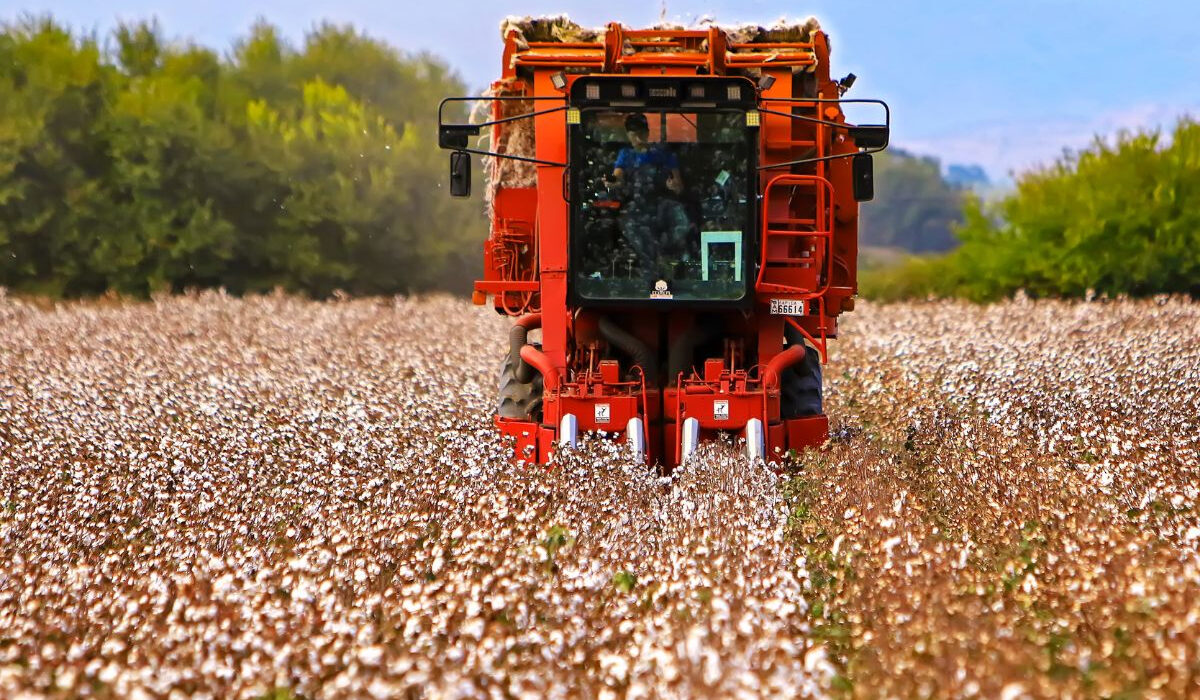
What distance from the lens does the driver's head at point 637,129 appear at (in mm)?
9438

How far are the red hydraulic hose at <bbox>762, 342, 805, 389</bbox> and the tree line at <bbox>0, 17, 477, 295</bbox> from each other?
28119mm

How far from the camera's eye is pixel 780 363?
31.9 feet

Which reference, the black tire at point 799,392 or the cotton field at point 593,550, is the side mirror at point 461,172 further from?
the black tire at point 799,392

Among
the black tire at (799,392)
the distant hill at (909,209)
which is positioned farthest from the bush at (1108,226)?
the distant hill at (909,209)

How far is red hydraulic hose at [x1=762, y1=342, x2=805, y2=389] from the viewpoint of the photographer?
9641 millimetres

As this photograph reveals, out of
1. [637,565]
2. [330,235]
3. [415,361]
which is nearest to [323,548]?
[637,565]

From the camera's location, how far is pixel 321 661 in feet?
16.3

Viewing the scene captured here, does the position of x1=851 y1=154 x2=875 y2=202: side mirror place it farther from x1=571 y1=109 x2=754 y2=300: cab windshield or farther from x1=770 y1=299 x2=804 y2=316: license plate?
x1=770 y1=299 x2=804 y2=316: license plate

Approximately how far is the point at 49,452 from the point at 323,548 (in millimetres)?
3652

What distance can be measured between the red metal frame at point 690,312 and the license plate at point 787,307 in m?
0.06

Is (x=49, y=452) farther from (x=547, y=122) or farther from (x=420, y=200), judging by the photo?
(x=420, y=200)

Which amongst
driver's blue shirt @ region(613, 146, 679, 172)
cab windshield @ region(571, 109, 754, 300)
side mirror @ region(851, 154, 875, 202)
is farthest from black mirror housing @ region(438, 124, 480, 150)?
side mirror @ region(851, 154, 875, 202)

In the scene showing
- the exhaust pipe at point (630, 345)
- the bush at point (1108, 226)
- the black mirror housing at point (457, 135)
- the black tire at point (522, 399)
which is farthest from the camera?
the bush at point (1108, 226)

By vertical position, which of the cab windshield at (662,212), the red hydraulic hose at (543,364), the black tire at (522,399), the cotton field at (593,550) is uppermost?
the cab windshield at (662,212)
